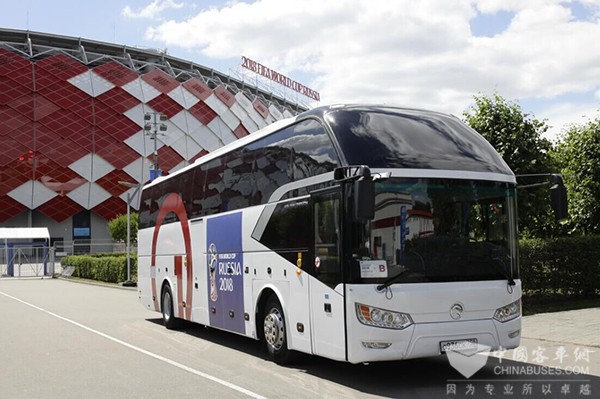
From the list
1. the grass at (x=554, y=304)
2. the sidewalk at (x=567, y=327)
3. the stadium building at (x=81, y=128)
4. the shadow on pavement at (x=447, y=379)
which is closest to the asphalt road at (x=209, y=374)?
the shadow on pavement at (x=447, y=379)

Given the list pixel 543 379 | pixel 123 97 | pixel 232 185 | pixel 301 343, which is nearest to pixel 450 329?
pixel 543 379

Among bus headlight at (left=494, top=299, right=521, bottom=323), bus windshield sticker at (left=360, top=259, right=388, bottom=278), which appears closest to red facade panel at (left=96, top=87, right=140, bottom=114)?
bus windshield sticker at (left=360, top=259, right=388, bottom=278)

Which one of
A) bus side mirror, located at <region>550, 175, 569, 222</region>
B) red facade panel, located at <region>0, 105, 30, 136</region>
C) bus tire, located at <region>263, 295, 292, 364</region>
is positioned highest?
red facade panel, located at <region>0, 105, 30, 136</region>

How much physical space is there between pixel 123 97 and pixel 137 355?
6371 cm

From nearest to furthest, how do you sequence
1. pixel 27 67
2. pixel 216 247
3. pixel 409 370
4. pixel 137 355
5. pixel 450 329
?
pixel 450 329 → pixel 409 370 → pixel 137 355 → pixel 216 247 → pixel 27 67

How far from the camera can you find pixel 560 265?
46.6ft

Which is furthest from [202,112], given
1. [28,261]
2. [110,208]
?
[28,261]

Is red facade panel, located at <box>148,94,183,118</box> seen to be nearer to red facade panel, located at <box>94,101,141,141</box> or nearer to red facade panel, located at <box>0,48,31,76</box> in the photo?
red facade panel, located at <box>94,101,141,141</box>

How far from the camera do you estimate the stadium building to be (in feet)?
213

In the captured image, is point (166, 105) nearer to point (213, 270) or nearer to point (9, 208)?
point (9, 208)

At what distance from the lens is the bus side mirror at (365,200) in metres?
6.60

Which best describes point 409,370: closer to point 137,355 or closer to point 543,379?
point 543,379

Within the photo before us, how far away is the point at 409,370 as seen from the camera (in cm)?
847

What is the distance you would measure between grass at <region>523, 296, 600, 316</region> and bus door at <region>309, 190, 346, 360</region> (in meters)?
6.79
